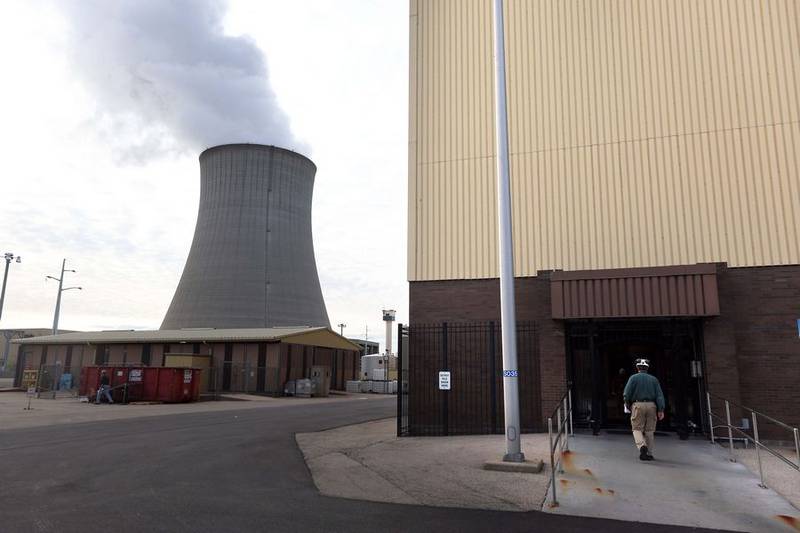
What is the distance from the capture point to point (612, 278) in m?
12.5

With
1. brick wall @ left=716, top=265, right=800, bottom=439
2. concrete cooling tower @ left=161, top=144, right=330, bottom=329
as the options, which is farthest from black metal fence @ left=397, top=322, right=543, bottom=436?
concrete cooling tower @ left=161, top=144, right=330, bottom=329

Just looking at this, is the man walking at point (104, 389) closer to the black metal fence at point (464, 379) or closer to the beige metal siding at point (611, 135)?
the black metal fence at point (464, 379)

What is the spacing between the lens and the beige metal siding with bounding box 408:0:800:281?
1319 centimetres

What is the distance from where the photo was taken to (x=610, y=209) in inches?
551

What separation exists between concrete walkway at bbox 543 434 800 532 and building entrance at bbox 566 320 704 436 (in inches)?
99.1

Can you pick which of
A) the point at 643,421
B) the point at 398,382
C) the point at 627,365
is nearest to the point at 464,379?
the point at 398,382

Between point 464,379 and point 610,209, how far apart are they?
18.4 feet

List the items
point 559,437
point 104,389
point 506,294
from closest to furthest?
point 559,437
point 506,294
point 104,389

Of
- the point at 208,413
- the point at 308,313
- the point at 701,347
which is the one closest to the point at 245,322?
the point at 308,313

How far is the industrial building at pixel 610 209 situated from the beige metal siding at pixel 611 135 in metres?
0.04

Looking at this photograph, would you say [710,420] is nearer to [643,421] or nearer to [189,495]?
[643,421]

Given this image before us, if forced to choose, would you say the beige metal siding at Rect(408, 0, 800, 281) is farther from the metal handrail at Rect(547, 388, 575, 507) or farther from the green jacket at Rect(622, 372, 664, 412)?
the green jacket at Rect(622, 372, 664, 412)

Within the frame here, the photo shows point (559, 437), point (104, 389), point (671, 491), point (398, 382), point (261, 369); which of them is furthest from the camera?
point (261, 369)

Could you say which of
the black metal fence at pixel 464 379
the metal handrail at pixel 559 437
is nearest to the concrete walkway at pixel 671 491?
the metal handrail at pixel 559 437
